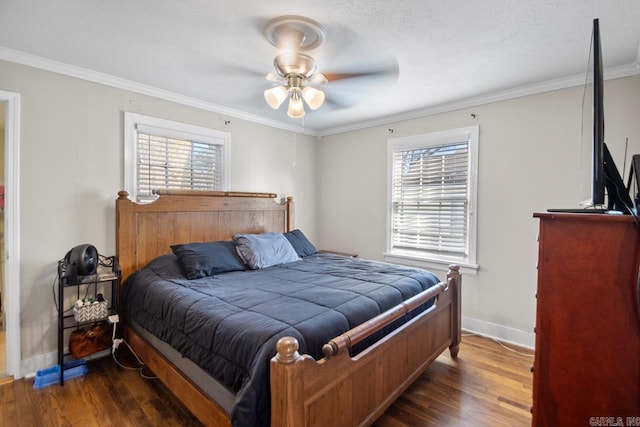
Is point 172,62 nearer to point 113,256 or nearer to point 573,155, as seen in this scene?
point 113,256

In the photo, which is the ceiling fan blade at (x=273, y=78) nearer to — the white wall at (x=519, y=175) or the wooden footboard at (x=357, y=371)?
the white wall at (x=519, y=175)

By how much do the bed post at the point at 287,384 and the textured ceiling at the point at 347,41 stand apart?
5.75 feet

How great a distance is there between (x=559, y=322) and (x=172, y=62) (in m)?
2.86

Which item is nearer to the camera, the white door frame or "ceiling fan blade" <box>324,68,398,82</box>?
the white door frame

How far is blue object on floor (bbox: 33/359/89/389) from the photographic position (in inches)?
87.4

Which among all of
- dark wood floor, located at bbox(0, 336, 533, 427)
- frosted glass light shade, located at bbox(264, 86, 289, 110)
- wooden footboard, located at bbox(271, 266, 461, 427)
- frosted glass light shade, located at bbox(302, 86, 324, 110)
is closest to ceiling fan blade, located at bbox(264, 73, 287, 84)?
frosted glass light shade, located at bbox(264, 86, 289, 110)

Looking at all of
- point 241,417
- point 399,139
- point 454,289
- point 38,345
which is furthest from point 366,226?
point 38,345

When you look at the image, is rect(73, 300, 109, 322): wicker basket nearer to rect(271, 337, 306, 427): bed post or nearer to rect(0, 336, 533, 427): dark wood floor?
rect(0, 336, 533, 427): dark wood floor

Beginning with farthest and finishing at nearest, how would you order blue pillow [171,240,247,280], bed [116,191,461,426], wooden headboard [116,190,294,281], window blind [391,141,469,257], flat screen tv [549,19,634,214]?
1. window blind [391,141,469,257]
2. wooden headboard [116,190,294,281]
3. blue pillow [171,240,247,280]
4. bed [116,191,461,426]
5. flat screen tv [549,19,634,214]

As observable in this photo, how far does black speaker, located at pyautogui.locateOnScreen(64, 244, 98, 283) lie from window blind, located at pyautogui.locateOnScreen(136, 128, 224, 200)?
78 centimetres

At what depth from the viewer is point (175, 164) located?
3.17 meters

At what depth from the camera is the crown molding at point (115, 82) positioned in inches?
89.3

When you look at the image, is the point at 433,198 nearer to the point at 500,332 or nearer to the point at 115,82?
the point at 500,332

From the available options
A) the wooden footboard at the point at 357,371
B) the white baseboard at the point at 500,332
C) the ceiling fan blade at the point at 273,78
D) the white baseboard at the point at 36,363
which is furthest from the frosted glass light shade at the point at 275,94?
the white baseboard at the point at 500,332
